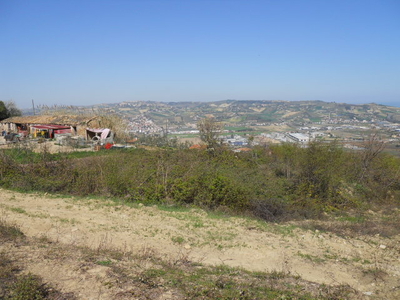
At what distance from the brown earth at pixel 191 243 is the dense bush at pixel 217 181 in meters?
1.06

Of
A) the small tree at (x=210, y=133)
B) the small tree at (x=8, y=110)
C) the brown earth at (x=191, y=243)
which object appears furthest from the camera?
the small tree at (x=8, y=110)

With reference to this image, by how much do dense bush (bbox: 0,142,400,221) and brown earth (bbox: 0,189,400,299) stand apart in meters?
1.06

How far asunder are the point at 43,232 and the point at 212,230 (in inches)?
173

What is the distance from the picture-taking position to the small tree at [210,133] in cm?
1836

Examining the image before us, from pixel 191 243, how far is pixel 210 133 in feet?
38.1

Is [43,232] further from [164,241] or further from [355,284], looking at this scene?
[355,284]

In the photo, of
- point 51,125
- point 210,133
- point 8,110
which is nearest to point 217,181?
point 210,133

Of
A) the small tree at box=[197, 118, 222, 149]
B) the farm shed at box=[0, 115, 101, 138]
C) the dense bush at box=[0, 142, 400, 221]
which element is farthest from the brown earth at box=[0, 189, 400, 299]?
the farm shed at box=[0, 115, 101, 138]

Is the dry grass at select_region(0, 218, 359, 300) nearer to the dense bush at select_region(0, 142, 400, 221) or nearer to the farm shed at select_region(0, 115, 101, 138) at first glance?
the dense bush at select_region(0, 142, 400, 221)

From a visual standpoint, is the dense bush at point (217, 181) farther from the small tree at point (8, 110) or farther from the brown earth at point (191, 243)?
the small tree at point (8, 110)

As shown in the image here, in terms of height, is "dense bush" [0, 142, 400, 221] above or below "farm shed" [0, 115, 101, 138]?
below

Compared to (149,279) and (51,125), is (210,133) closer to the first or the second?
(149,279)

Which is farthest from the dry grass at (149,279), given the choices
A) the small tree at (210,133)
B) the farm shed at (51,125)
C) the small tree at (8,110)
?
the small tree at (8,110)

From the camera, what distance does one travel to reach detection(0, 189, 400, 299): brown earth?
5.32 meters
